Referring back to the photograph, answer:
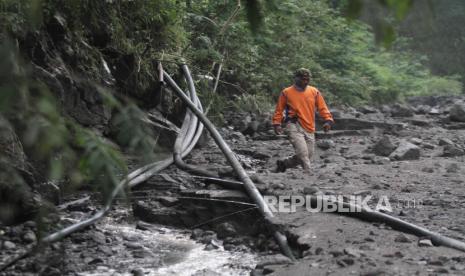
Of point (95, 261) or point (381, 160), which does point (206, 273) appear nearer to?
point (95, 261)

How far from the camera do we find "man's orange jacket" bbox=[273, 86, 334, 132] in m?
9.00

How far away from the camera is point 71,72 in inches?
334

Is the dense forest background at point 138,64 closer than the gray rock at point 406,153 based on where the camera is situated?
Yes

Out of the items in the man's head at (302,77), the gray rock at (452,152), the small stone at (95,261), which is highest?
the man's head at (302,77)

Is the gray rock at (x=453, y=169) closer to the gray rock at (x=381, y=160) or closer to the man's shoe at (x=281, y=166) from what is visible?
the gray rock at (x=381, y=160)

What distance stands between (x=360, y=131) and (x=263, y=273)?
1091cm

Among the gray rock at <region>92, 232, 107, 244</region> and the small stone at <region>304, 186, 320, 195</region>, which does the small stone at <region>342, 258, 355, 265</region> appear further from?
the gray rock at <region>92, 232, 107, 244</region>

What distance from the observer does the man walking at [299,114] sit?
898 cm

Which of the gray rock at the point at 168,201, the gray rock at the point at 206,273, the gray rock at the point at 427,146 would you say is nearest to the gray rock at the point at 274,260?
the gray rock at the point at 206,273

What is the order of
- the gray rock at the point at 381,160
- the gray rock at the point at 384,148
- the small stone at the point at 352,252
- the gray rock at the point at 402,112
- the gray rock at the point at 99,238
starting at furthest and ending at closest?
the gray rock at the point at 402,112, the gray rock at the point at 384,148, the gray rock at the point at 381,160, the gray rock at the point at 99,238, the small stone at the point at 352,252

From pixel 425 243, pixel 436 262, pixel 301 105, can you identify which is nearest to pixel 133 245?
pixel 425 243

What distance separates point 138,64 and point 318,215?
4.70 m

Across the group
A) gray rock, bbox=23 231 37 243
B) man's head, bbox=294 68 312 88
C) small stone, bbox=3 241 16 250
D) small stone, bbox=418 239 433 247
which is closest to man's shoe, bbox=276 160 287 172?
man's head, bbox=294 68 312 88

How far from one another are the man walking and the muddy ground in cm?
38
